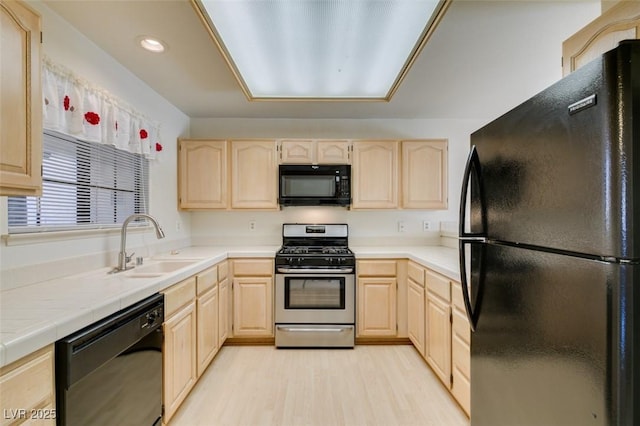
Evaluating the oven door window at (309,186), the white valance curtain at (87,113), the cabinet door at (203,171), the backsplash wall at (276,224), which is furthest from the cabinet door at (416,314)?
the white valance curtain at (87,113)

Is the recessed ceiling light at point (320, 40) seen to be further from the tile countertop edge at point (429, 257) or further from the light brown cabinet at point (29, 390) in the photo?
the light brown cabinet at point (29, 390)

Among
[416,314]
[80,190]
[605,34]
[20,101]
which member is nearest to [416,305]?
Result: [416,314]

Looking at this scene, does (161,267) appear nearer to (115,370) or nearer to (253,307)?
(253,307)

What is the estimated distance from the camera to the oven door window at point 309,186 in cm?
314

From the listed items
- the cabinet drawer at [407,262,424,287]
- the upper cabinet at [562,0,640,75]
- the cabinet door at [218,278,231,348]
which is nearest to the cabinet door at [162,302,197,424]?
the cabinet door at [218,278,231,348]

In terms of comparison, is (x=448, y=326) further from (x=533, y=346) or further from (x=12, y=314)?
(x=12, y=314)

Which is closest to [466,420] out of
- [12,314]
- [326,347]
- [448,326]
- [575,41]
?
[448,326]

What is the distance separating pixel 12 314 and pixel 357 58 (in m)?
2.36

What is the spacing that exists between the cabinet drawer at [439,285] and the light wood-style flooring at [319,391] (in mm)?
714

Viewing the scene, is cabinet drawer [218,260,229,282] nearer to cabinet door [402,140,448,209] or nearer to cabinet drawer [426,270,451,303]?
cabinet drawer [426,270,451,303]

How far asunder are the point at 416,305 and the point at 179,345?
1.94m

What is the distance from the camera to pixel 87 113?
182 centimetres

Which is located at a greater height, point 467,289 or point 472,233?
point 472,233

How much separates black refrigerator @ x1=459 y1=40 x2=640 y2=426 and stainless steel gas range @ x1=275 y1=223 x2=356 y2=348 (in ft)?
5.80
